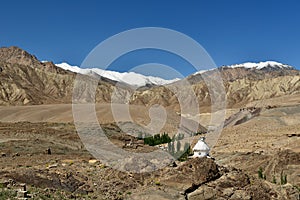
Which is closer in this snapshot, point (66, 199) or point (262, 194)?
point (66, 199)

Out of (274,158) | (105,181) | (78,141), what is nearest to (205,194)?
(105,181)

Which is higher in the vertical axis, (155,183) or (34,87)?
(34,87)

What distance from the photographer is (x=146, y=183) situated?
21.1 metres

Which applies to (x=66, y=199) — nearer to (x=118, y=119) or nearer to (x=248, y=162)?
(x=248, y=162)

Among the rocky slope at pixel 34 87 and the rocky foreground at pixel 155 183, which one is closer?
the rocky foreground at pixel 155 183

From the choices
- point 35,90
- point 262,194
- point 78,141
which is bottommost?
point 262,194

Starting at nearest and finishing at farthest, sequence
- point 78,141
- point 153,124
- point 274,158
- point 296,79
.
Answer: point 274,158 → point 78,141 → point 153,124 → point 296,79

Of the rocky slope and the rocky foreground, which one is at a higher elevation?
the rocky slope

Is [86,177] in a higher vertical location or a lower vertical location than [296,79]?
lower

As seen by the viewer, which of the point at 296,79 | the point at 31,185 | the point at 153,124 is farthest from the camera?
the point at 296,79

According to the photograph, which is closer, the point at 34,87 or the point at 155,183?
the point at 155,183

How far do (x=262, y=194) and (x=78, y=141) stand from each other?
2831cm

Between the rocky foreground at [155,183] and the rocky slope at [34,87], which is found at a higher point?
the rocky slope at [34,87]

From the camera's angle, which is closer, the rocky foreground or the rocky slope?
the rocky foreground
